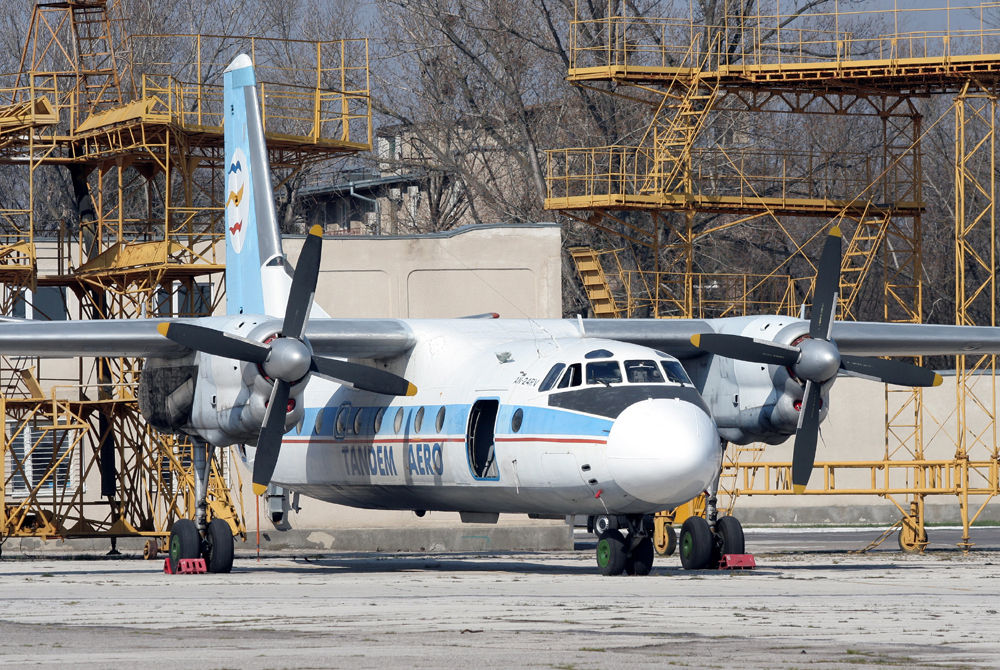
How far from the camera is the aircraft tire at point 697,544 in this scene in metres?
20.4

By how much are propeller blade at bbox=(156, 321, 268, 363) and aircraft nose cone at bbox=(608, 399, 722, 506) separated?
4912mm

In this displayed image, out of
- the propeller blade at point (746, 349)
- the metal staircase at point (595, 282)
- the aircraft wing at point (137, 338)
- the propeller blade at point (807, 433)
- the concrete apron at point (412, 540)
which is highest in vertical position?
the metal staircase at point (595, 282)

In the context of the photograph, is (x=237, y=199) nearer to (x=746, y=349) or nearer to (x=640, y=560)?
(x=746, y=349)

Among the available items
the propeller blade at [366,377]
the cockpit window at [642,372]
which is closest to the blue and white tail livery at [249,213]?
the propeller blade at [366,377]

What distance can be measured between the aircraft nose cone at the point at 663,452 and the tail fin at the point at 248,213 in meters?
8.10

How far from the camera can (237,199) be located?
85.1ft

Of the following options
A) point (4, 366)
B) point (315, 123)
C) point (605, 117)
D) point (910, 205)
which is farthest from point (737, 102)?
point (4, 366)

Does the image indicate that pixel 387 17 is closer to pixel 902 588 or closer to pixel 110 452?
pixel 110 452

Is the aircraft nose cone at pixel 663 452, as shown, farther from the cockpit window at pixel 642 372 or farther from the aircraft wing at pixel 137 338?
the aircraft wing at pixel 137 338

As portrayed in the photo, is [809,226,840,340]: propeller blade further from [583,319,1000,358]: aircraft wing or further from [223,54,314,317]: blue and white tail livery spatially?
[223,54,314,317]: blue and white tail livery

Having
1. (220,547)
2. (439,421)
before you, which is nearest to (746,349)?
(439,421)

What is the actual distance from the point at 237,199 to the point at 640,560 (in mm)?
10467

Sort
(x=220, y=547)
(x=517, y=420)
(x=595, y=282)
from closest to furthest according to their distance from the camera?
(x=517, y=420) → (x=220, y=547) → (x=595, y=282)

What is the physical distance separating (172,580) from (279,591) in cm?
324
